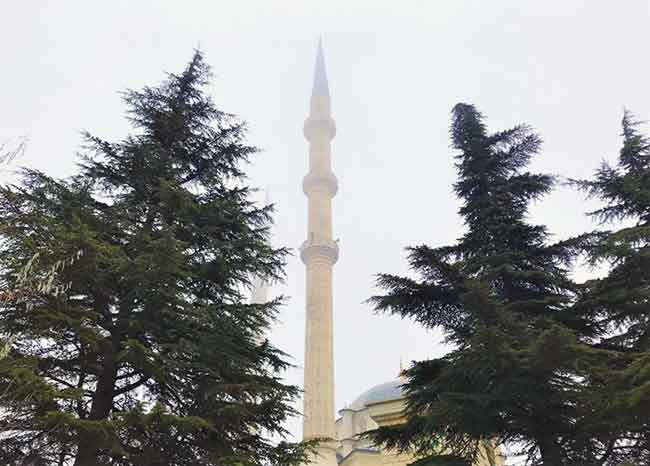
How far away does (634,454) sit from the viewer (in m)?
8.03

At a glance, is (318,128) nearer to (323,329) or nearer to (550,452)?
(323,329)

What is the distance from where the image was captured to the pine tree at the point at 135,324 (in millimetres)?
6816

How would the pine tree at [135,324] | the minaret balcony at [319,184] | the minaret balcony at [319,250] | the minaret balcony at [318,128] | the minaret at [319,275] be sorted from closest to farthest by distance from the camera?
the pine tree at [135,324] → the minaret at [319,275] → the minaret balcony at [319,250] → the minaret balcony at [319,184] → the minaret balcony at [318,128]

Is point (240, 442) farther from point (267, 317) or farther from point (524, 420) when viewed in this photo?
point (524, 420)

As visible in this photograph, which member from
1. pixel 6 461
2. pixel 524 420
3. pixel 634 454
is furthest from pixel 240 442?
pixel 634 454

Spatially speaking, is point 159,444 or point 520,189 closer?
point 159,444

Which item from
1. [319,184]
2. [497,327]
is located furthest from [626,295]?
[319,184]

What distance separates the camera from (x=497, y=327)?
7609mm

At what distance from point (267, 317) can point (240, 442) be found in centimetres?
196

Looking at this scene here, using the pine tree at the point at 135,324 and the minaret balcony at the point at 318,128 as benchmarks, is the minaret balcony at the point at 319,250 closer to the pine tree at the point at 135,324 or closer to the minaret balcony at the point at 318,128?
the minaret balcony at the point at 318,128

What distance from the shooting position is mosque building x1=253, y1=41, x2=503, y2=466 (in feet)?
90.1

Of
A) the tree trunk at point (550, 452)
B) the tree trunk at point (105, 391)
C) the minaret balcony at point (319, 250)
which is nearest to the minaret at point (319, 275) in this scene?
the minaret balcony at point (319, 250)

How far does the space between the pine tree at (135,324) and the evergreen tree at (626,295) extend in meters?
4.25

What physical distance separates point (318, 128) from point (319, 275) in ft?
34.2
